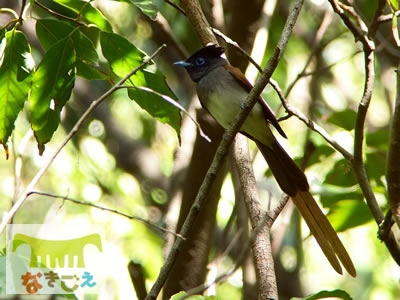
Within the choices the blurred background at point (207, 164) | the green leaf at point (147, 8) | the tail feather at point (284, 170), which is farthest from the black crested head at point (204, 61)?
the green leaf at point (147, 8)

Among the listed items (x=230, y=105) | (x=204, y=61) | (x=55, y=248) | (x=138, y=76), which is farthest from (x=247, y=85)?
(x=55, y=248)

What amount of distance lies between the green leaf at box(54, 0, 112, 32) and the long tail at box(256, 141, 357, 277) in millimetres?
1040

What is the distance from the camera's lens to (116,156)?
496cm

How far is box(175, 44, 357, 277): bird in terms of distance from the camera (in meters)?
2.70

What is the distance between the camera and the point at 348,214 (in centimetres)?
248

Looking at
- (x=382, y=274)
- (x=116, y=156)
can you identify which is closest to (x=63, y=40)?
(x=116, y=156)

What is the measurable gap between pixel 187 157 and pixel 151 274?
2.91ft

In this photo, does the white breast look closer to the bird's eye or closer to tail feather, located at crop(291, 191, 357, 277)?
the bird's eye

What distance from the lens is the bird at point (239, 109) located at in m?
2.70

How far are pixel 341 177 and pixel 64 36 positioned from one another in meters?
1.44

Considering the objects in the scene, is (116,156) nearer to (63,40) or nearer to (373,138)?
(373,138)

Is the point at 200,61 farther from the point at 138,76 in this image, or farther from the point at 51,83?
the point at 51,83

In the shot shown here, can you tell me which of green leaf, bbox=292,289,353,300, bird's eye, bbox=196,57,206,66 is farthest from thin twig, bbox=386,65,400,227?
bird's eye, bbox=196,57,206,66

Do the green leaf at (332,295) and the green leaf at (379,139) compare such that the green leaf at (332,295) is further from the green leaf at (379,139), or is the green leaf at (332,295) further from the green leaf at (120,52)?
the green leaf at (379,139)
